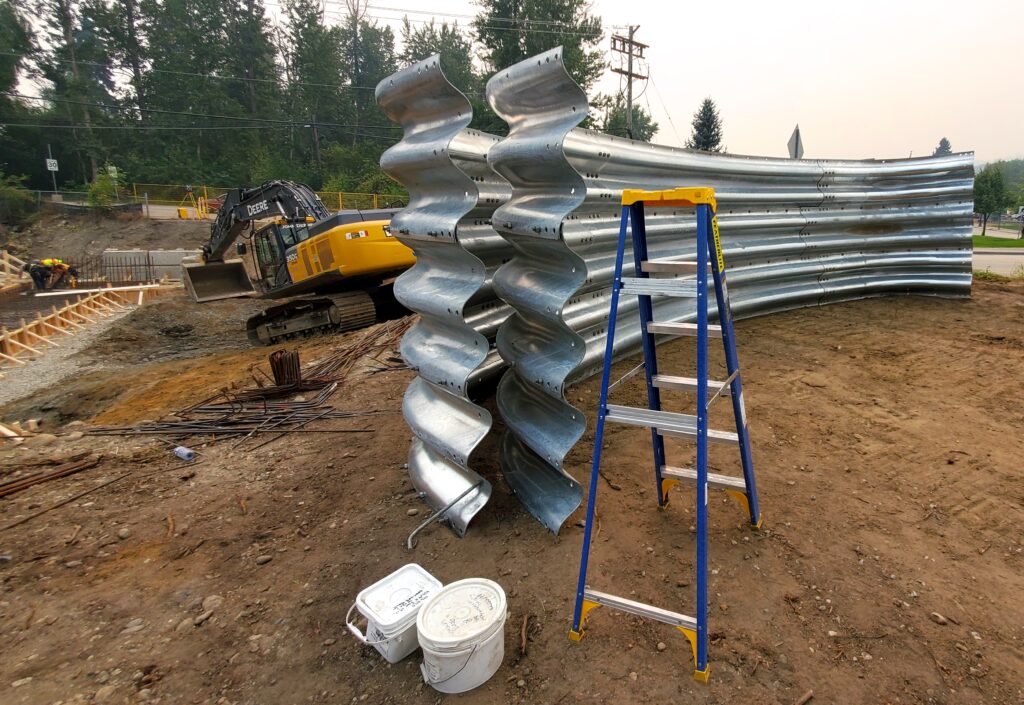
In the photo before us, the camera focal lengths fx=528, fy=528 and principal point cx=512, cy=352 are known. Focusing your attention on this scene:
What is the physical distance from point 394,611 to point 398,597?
103mm

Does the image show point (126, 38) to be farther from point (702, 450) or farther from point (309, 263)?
point (702, 450)

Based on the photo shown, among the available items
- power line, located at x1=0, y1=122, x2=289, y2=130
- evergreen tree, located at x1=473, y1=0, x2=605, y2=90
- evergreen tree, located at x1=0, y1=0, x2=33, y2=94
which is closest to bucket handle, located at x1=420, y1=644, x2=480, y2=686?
evergreen tree, located at x1=473, y1=0, x2=605, y2=90

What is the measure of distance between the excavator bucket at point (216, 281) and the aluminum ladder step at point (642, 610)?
45.2 feet

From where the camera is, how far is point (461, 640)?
209cm

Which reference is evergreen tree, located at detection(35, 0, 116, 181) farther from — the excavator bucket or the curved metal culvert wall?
the curved metal culvert wall

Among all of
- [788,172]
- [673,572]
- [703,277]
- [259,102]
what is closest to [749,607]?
[673,572]

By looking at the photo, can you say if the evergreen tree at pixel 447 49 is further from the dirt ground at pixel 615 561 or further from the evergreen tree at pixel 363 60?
the dirt ground at pixel 615 561

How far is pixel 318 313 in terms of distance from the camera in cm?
1144

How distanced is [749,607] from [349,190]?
2002 inches

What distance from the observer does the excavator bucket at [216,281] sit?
13656mm

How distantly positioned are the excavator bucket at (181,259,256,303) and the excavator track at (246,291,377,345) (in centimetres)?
246

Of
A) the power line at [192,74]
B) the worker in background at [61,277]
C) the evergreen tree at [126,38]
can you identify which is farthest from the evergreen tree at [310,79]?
the worker in background at [61,277]

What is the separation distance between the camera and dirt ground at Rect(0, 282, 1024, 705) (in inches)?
84.6

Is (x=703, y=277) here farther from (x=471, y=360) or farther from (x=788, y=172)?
(x=788, y=172)
